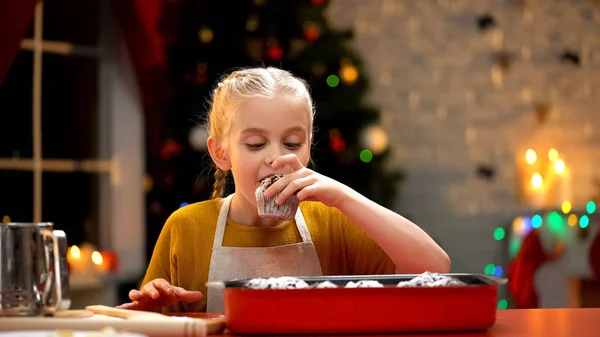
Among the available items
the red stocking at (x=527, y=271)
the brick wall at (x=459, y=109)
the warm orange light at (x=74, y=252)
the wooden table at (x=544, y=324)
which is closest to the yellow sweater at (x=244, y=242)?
the wooden table at (x=544, y=324)

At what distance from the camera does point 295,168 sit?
1.58 m

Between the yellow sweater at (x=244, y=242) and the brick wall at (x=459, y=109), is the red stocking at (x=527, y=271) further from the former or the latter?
the yellow sweater at (x=244, y=242)

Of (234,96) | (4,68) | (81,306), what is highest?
(4,68)

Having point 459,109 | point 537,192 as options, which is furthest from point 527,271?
point 459,109

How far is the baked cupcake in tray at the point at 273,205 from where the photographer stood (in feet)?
5.04

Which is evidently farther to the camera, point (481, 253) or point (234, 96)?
point (481, 253)

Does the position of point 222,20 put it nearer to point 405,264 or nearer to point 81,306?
point 81,306

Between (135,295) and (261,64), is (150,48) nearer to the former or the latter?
(261,64)

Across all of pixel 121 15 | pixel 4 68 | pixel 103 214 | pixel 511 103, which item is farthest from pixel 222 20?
pixel 511 103

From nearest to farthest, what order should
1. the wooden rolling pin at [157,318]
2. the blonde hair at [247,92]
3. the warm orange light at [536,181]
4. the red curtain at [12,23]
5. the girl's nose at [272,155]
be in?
the wooden rolling pin at [157,318] < the girl's nose at [272,155] < the blonde hair at [247,92] < the red curtain at [12,23] < the warm orange light at [536,181]

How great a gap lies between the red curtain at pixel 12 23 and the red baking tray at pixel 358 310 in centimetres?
262

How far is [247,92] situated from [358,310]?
0.76 meters

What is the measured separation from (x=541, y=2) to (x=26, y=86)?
3.28m

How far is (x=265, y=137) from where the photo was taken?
1.67 m
